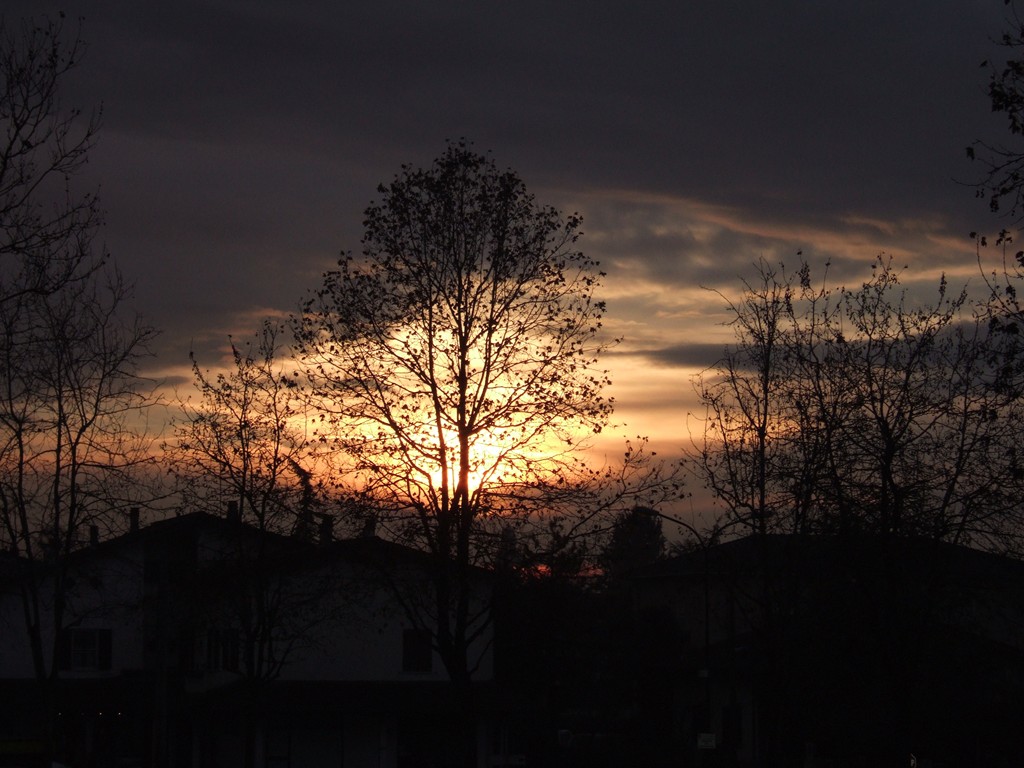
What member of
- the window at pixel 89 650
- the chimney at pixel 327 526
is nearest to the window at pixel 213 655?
the window at pixel 89 650

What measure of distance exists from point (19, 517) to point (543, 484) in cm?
1128

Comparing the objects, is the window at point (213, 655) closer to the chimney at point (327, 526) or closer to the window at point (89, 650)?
the window at point (89, 650)

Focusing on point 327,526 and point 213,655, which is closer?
point 327,526

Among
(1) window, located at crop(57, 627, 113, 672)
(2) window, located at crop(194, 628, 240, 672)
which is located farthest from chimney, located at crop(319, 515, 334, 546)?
(1) window, located at crop(57, 627, 113, 672)

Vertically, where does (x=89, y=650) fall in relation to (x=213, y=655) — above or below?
above

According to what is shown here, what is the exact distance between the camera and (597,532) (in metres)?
26.9

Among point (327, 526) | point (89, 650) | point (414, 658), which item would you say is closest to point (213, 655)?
point (89, 650)

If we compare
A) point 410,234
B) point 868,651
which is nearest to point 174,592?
point 410,234

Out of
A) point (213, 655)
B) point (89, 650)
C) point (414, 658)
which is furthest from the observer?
point (89, 650)

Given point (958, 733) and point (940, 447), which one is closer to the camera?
point (940, 447)

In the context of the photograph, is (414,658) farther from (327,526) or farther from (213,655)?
(327,526)

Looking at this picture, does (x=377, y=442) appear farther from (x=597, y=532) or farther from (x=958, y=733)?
(x=958, y=733)

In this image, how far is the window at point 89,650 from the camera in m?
46.5

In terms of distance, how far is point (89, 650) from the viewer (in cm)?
4672
